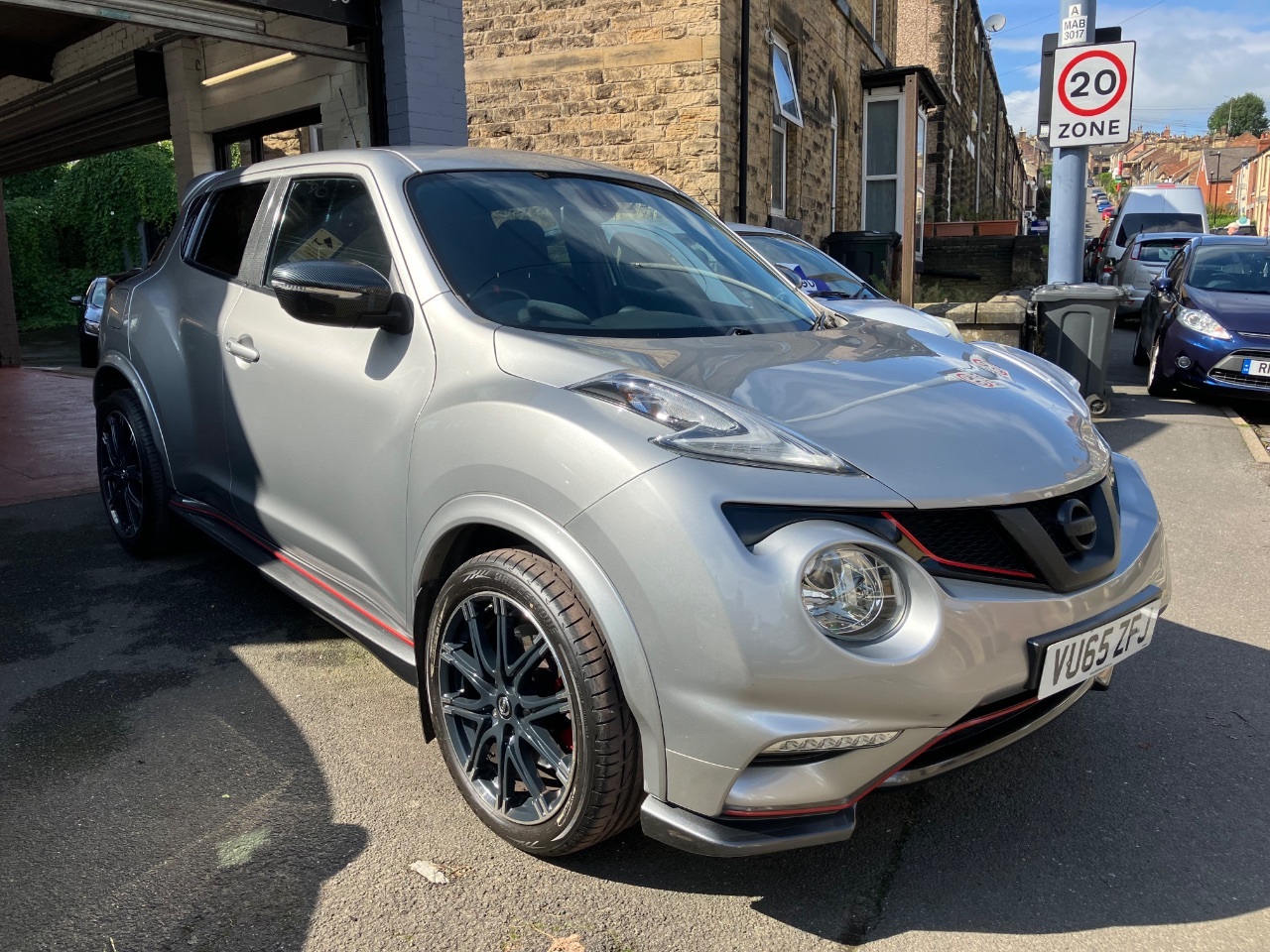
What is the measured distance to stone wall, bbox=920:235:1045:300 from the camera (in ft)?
66.5

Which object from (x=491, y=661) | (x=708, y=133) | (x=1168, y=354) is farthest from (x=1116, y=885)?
(x=708, y=133)

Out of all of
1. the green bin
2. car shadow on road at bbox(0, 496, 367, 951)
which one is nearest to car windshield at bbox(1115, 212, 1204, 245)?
the green bin

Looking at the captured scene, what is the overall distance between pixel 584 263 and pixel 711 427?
116 centimetres

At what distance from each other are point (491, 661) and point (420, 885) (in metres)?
0.56

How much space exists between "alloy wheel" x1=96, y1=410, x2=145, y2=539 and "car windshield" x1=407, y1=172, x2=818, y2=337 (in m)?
2.23

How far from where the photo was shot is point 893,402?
2.58 meters

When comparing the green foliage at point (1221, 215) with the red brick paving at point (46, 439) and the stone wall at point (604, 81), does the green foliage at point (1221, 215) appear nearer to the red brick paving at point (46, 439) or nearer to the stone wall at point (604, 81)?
the stone wall at point (604, 81)

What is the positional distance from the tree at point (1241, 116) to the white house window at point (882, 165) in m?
135

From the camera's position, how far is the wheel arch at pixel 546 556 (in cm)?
220

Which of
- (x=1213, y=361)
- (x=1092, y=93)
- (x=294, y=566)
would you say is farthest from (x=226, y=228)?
(x=1213, y=361)

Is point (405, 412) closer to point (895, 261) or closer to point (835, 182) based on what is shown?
point (895, 261)

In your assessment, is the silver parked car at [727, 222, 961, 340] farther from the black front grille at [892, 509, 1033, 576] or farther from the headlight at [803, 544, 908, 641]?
the headlight at [803, 544, 908, 641]

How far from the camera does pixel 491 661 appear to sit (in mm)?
2590

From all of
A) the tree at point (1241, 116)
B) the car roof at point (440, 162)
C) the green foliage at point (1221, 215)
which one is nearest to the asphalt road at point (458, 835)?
the car roof at point (440, 162)
